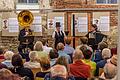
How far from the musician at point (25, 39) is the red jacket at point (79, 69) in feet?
20.7

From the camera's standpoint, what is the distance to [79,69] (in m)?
6.39

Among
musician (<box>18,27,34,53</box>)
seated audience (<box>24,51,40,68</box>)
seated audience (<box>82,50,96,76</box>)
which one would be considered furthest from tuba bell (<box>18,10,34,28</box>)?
seated audience (<box>82,50,96,76</box>)

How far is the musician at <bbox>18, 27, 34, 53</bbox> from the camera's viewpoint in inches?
501

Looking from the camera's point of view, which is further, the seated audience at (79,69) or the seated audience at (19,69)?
the seated audience at (79,69)

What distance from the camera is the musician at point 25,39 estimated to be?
41.7 ft

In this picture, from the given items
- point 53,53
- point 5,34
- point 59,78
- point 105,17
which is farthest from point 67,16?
point 59,78

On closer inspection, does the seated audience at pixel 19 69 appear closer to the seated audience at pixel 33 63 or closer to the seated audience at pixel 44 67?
the seated audience at pixel 44 67

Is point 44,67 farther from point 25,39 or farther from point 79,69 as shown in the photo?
point 25,39

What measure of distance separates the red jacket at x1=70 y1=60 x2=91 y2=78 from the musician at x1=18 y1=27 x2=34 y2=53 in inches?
249

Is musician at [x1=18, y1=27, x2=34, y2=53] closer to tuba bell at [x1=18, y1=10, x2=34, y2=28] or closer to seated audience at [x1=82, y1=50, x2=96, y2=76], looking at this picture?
tuba bell at [x1=18, y1=10, x2=34, y2=28]

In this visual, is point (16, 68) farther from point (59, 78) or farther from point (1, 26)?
point (1, 26)

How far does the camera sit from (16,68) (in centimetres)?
621

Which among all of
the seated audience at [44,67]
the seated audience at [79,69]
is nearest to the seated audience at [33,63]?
the seated audience at [79,69]

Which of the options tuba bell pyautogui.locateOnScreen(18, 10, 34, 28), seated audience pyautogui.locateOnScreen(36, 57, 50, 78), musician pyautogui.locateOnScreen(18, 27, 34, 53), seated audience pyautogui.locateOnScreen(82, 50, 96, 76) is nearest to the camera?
seated audience pyautogui.locateOnScreen(36, 57, 50, 78)
